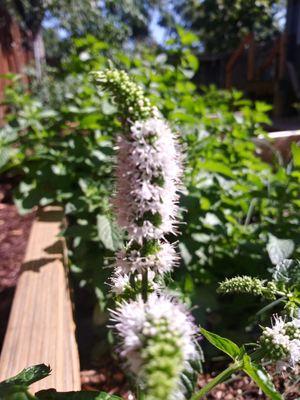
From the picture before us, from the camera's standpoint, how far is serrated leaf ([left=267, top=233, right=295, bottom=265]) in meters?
1.29

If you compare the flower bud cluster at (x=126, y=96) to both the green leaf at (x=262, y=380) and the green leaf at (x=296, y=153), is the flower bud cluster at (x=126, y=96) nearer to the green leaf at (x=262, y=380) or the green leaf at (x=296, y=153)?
the green leaf at (x=262, y=380)

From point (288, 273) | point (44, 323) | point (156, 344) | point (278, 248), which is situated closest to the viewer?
point (156, 344)

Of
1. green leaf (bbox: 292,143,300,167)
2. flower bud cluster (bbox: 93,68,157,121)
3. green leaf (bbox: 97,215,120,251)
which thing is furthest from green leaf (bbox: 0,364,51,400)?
green leaf (bbox: 292,143,300,167)

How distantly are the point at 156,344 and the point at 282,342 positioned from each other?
313 millimetres

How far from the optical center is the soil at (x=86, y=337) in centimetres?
133

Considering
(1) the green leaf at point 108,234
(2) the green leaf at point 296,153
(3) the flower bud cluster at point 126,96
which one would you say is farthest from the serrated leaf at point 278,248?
(3) the flower bud cluster at point 126,96

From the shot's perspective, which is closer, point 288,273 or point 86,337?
point 288,273

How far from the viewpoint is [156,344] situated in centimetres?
42

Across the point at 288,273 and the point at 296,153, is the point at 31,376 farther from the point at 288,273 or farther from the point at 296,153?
the point at 296,153

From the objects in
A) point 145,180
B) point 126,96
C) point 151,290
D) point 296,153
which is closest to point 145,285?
point 151,290

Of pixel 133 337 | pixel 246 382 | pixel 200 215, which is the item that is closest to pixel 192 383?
pixel 133 337

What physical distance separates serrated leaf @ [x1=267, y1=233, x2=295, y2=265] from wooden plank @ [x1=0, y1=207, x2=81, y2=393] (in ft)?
2.15

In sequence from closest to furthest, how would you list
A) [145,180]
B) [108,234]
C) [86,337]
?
[145,180] < [108,234] < [86,337]

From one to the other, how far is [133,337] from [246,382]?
105 centimetres
